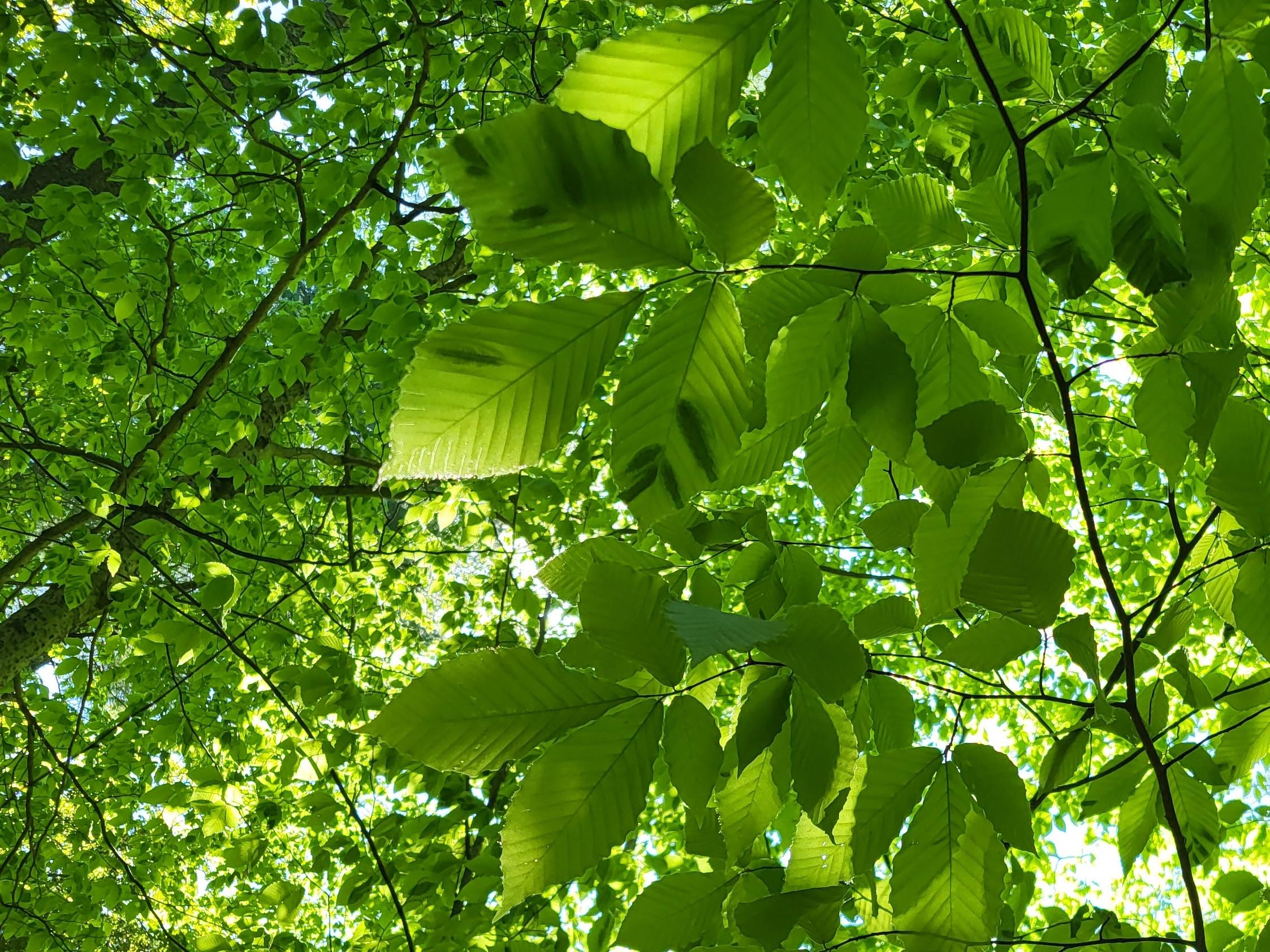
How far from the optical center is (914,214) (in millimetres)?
848

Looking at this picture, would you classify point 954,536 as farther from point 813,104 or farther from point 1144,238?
point 813,104

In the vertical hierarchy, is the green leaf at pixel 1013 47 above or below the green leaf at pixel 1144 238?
above

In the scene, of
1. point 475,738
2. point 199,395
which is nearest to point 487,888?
point 475,738

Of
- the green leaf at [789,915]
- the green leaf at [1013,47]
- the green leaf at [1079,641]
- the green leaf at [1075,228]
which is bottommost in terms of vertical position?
the green leaf at [789,915]

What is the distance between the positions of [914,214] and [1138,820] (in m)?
0.79

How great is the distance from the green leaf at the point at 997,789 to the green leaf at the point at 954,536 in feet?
0.41

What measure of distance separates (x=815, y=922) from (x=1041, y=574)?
0.37m

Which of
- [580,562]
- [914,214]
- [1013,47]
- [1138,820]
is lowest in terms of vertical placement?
[1138,820]

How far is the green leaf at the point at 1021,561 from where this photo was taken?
66 centimetres

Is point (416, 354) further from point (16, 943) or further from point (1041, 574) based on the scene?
point (16, 943)

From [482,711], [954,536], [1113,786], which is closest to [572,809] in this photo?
[482,711]

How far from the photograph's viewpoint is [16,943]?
380cm

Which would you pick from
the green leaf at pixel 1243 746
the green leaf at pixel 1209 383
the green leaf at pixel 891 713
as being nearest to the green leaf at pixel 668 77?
the green leaf at pixel 1209 383

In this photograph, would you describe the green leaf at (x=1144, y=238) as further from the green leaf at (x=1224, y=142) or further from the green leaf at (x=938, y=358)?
the green leaf at (x=938, y=358)
